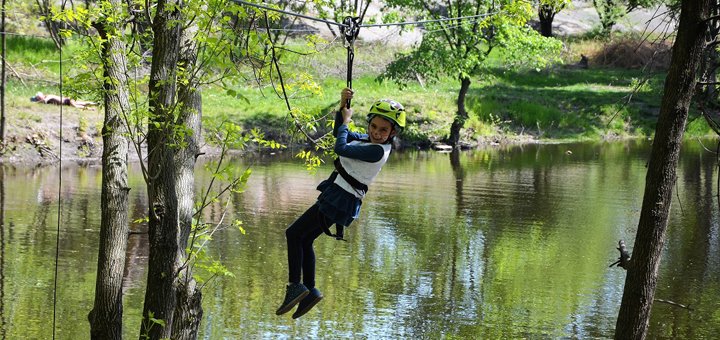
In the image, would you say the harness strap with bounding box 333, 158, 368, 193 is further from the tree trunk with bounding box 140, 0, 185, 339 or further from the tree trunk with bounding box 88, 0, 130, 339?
the tree trunk with bounding box 88, 0, 130, 339

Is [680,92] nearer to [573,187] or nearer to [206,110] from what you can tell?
[573,187]

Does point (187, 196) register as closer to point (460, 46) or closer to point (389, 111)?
point (389, 111)

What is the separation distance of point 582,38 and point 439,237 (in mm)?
40537

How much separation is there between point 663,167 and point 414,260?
979 centimetres

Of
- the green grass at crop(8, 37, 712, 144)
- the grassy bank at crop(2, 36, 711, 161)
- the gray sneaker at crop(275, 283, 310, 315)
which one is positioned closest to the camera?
the gray sneaker at crop(275, 283, 310, 315)

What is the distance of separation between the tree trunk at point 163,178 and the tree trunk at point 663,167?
3.97 metres

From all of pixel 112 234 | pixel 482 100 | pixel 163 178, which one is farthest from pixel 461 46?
pixel 163 178

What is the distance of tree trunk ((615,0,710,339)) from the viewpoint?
317 inches

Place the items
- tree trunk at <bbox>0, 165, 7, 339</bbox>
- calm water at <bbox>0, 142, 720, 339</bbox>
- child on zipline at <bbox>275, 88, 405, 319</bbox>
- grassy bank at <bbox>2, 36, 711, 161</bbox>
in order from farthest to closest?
grassy bank at <bbox>2, 36, 711, 161</bbox>, calm water at <bbox>0, 142, 720, 339</bbox>, tree trunk at <bbox>0, 165, 7, 339</bbox>, child on zipline at <bbox>275, 88, 405, 319</bbox>

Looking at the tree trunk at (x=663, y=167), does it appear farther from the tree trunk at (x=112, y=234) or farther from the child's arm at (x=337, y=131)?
the tree trunk at (x=112, y=234)

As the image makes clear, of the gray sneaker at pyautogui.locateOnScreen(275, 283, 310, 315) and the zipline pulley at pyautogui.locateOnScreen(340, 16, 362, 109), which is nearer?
the zipline pulley at pyautogui.locateOnScreen(340, 16, 362, 109)

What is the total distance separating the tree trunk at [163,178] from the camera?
26.6ft

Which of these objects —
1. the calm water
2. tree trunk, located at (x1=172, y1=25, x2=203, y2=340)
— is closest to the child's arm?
tree trunk, located at (x1=172, y1=25, x2=203, y2=340)

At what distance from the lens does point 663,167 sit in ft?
27.1
